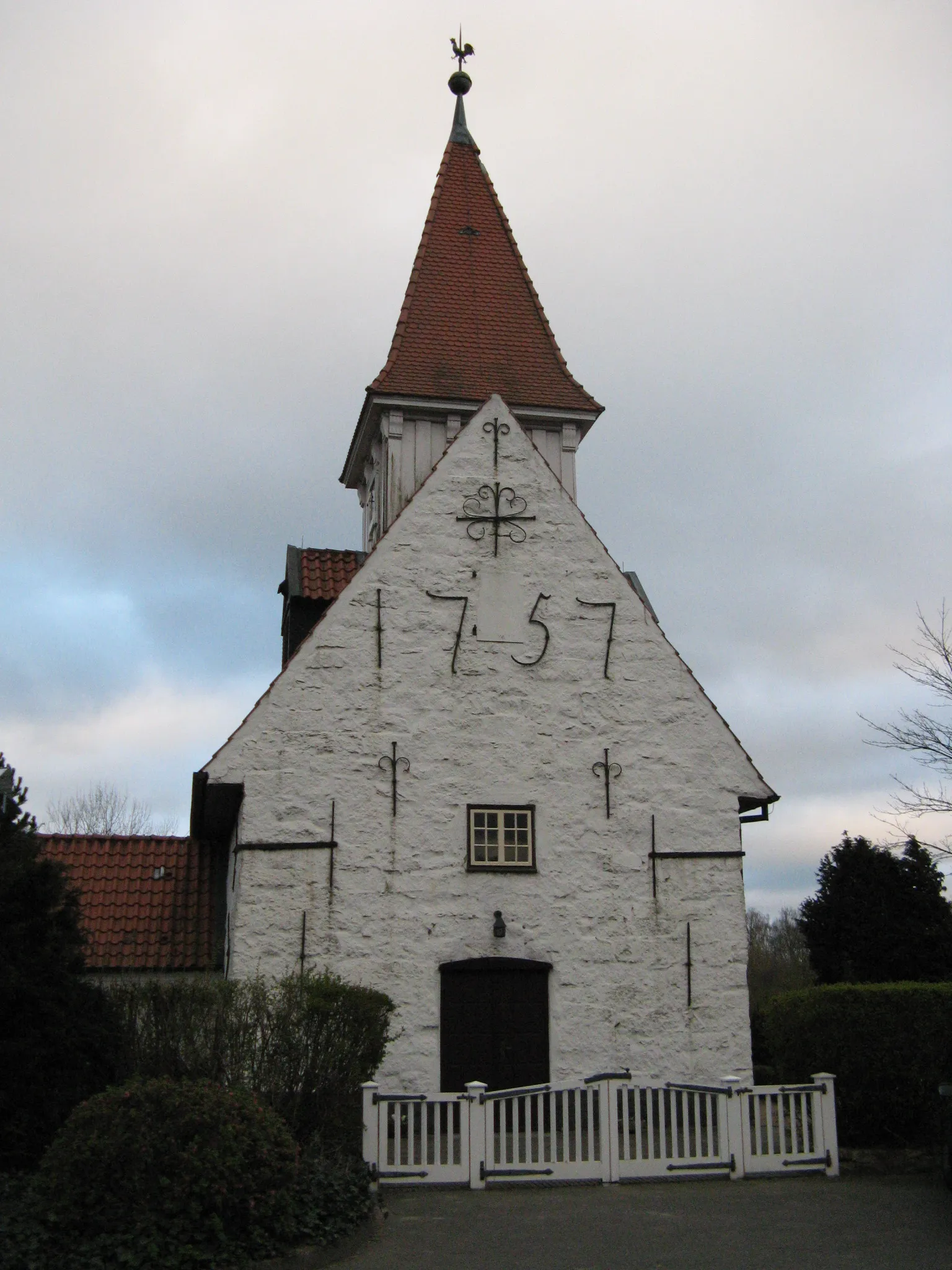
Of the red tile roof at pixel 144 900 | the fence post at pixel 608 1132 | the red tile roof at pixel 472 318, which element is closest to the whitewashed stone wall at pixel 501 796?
the red tile roof at pixel 144 900

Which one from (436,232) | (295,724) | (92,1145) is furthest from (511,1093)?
(436,232)

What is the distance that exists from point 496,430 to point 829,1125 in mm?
9002

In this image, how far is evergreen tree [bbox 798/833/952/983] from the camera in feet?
65.3

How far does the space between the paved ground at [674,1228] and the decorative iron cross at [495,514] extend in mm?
7719

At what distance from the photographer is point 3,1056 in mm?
9523

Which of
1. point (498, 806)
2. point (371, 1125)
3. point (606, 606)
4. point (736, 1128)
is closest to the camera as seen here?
point (371, 1125)

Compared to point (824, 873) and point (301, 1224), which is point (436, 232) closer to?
point (824, 873)

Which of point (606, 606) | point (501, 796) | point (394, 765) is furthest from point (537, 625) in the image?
point (394, 765)

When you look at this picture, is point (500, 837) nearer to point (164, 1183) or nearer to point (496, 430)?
point (496, 430)

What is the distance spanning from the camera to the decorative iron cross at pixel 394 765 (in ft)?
48.4

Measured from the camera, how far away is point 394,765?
14797 mm

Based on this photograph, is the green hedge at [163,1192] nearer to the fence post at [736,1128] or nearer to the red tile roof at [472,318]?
the fence post at [736,1128]

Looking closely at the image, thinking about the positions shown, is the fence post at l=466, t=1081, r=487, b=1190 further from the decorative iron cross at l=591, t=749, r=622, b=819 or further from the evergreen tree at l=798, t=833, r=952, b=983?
the evergreen tree at l=798, t=833, r=952, b=983

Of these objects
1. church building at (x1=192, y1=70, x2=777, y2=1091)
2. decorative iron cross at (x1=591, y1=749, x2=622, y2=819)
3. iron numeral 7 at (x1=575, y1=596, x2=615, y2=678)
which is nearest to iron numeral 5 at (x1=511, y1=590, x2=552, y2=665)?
church building at (x1=192, y1=70, x2=777, y2=1091)
